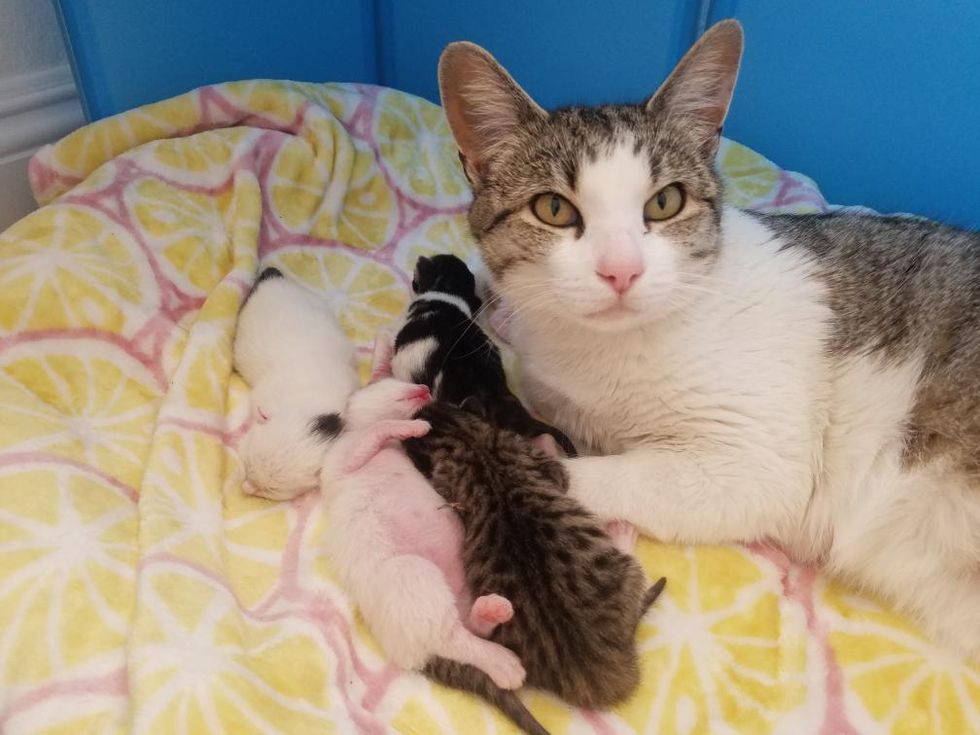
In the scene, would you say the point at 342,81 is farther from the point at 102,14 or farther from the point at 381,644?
the point at 381,644

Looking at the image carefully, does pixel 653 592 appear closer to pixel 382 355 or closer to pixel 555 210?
pixel 555 210

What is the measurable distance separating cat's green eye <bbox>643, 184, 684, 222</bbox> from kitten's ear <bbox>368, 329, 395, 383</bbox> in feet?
2.82

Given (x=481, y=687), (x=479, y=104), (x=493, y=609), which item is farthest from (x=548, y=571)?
(x=479, y=104)

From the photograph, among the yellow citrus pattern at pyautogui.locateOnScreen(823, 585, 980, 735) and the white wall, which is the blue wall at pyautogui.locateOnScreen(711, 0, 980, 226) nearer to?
the yellow citrus pattern at pyautogui.locateOnScreen(823, 585, 980, 735)

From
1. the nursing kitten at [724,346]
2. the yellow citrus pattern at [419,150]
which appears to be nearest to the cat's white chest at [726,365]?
the nursing kitten at [724,346]

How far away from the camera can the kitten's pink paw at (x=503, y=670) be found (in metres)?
1.34

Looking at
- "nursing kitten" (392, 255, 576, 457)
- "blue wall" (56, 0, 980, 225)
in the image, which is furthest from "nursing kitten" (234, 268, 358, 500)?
"blue wall" (56, 0, 980, 225)

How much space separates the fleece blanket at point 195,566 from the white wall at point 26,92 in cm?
26

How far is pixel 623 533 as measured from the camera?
5.56ft

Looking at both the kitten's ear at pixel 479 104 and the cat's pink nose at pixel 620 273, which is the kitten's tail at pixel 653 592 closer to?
the cat's pink nose at pixel 620 273

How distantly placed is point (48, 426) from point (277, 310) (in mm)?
652

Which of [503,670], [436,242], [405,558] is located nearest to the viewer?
[503,670]

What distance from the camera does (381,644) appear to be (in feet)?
4.90

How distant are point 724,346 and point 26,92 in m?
2.43
